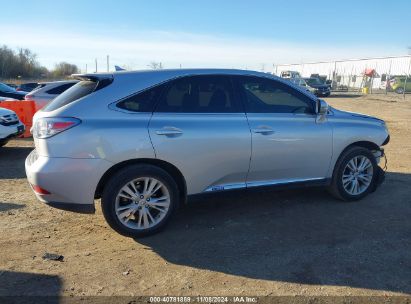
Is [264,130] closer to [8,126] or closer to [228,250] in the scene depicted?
[228,250]

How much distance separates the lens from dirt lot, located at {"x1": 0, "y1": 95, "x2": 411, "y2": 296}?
3545 millimetres

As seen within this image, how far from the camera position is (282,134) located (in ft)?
16.4

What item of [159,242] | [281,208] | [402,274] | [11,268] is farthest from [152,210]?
[402,274]

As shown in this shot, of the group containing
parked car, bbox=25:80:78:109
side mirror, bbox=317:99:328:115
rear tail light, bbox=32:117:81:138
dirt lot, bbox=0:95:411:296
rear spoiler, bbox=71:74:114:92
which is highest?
rear spoiler, bbox=71:74:114:92

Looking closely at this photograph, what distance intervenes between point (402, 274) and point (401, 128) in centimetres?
1091

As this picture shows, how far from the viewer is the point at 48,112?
4.32m

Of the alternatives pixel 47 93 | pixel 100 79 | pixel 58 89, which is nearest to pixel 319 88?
pixel 58 89

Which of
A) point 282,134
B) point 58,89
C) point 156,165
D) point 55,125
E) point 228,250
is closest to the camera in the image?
point 55,125

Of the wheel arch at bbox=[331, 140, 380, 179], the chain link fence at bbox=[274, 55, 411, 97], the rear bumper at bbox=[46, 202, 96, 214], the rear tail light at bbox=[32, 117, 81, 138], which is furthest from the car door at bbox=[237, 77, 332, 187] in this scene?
the chain link fence at bbox=[274, 55, 411, 97]

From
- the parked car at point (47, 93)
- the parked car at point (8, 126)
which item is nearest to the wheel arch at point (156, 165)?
the parked car at point (8, 126)

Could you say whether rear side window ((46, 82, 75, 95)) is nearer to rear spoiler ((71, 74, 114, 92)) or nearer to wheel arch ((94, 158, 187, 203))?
rear spoiler ((71, 74, 114, 92))

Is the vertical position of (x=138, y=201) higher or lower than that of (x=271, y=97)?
lower

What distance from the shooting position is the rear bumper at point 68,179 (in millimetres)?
4125

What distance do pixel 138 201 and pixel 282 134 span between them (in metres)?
Result: 1.89
